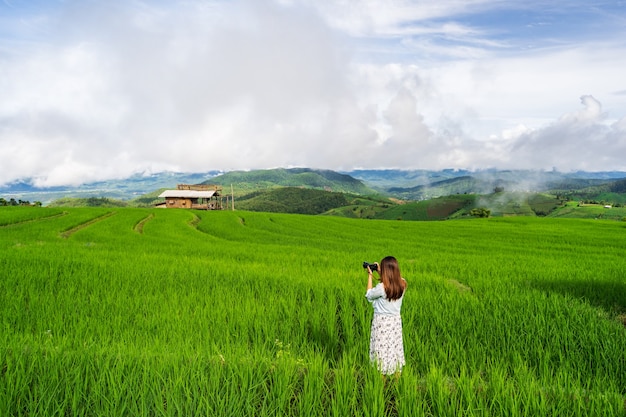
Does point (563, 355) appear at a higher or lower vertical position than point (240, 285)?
lower

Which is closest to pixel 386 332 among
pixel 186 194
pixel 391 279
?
pixel 391 279

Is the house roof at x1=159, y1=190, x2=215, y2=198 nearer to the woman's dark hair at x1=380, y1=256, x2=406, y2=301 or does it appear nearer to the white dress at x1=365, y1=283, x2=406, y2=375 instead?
the white dress at x1=365, y1=283, x2=406, y2=375

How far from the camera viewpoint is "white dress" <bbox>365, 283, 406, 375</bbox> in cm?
413

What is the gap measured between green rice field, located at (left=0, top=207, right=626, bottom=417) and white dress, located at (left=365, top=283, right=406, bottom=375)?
0.22 meters

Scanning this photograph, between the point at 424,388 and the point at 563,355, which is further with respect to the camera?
the point at 563,355

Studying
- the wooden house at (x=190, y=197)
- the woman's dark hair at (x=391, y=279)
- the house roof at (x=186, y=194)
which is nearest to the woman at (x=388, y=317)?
the woman's dark hair at (x=391, y=279)

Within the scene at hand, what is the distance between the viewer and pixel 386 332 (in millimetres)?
4191

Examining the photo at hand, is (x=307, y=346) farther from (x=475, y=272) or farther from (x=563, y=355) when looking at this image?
(x=475, y=272)

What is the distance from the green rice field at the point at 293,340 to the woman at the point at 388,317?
23 centimetres

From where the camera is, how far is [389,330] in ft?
13.7

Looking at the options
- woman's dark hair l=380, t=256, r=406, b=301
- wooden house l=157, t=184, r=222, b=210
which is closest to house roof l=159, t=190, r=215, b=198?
wooden house l=157, t=184, r=222, b=210

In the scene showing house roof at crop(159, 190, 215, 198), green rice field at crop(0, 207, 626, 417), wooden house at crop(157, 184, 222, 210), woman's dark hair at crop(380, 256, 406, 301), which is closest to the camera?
green rice field at crop(0, 207, 626, 417)

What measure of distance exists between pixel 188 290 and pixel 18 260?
6.14 m

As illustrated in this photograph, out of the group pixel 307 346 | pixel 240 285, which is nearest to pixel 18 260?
pixel 240 285
